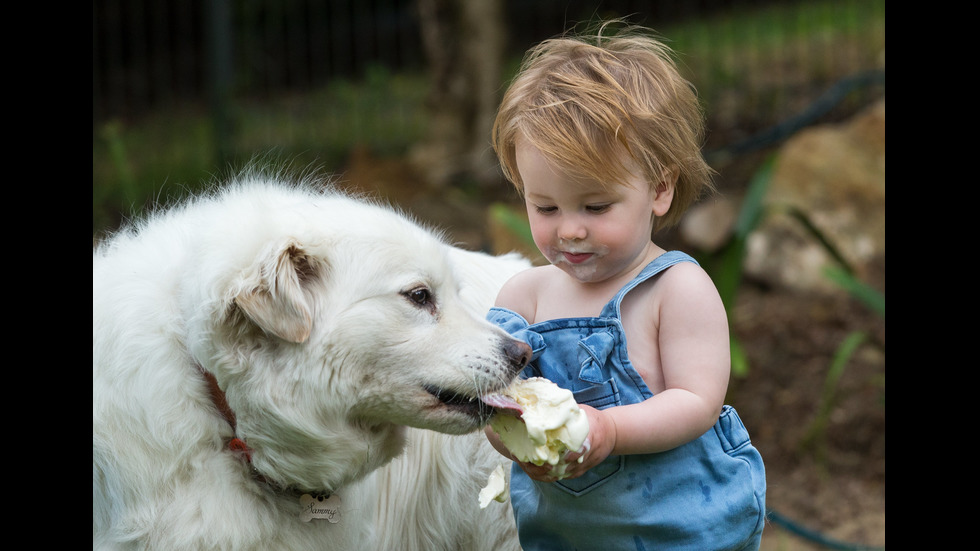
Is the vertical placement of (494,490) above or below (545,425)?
below

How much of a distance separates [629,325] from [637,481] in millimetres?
440

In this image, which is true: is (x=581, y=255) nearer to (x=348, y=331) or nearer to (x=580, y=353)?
(x=580, y=353)

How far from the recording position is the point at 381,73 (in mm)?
11438

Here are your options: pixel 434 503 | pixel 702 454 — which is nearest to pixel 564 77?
pixel 702 454

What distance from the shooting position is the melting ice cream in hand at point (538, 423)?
2.35 metres

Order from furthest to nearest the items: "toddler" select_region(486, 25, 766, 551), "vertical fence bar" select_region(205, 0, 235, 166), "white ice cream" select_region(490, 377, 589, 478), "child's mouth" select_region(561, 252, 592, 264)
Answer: "vertical fence bar" select_region(205, 0, 235, 166) < "child's mouth" select_region(561, 252, 592, 264) < "toddler" select_region(486, 25, 766, 551) < "white ice cream" select_region(490, 377, 589, 478)

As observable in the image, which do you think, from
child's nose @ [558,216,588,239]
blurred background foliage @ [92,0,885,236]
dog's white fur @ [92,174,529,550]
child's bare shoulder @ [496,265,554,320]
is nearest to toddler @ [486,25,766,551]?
child's nose @ [558,216,588,239]

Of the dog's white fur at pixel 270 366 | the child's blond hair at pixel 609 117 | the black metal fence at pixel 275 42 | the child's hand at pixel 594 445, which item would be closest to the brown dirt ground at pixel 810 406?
the dog's white fur at pixel 270 366

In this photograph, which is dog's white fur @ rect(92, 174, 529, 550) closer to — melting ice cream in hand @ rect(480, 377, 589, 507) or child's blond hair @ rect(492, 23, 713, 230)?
melting ice cream in hand @ rect(480, 377, 589, 507)

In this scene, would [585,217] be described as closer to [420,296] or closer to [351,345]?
[420,296]

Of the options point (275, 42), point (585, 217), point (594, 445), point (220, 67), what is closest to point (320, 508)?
point (594, 445)

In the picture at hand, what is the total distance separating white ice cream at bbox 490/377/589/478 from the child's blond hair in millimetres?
607

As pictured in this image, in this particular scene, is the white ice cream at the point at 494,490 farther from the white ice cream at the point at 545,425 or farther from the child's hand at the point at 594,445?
the child's hand at the point at 594,445

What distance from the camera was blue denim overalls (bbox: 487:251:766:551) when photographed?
2619 mm
